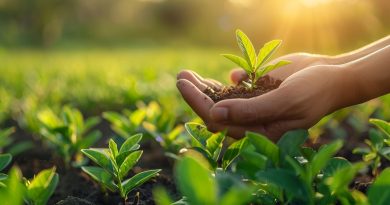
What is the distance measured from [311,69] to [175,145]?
3.45ft

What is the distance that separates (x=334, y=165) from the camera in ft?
5.78

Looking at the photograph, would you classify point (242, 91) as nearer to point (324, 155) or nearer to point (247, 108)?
point (247, 108)

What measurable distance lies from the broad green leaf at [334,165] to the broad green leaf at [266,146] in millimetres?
230

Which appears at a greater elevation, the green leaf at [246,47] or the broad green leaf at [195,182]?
the green leaf at [246,47]

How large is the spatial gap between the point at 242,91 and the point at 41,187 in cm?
87

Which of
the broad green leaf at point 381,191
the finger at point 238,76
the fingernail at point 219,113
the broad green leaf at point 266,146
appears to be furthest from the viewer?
the finger at point 238,76

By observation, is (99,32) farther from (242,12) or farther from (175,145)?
(175,145)

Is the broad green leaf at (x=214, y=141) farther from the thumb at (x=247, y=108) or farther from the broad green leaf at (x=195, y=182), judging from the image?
the broad green leaf at (x=195, y=182)

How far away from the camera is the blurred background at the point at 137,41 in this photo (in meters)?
5.27

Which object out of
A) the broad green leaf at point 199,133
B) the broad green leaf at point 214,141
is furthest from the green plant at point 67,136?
the broad green leaf at point 214,141

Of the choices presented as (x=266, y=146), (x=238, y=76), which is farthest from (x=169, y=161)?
(x=266, y=146)

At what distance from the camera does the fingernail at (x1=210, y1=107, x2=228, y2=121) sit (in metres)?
1.87

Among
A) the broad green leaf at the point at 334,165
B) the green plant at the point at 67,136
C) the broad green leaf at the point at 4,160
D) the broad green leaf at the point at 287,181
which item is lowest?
the green plant at the point at 67,136

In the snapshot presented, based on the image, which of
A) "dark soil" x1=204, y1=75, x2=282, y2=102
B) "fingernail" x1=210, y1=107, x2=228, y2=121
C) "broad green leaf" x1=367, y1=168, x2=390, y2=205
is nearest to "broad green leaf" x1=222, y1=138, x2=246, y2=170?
"fingernail" x1=210, y1=107, x2=228, y2=121
